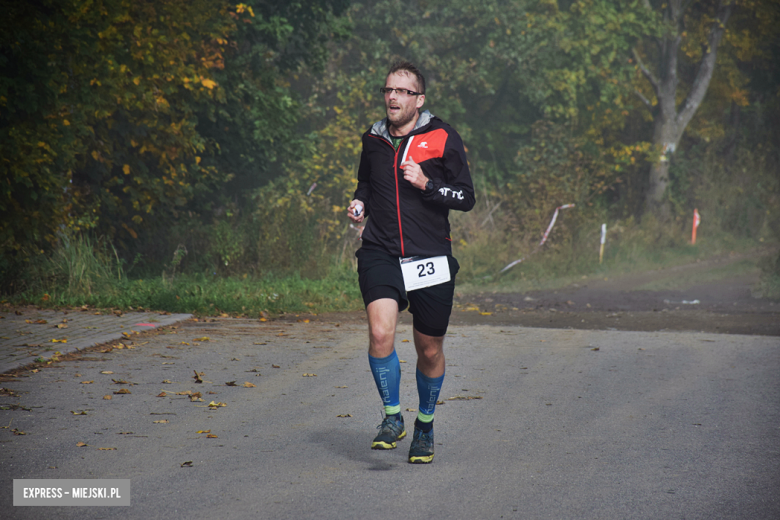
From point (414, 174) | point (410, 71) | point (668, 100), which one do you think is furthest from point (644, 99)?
point (414, 174)

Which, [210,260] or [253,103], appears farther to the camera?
[253,103]

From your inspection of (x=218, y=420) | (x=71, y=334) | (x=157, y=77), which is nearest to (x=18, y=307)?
(x=71, y=334)

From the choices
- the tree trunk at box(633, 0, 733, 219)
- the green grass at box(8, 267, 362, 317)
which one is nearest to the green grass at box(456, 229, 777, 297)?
the tree trunk at box(633, 0, 733, 219)

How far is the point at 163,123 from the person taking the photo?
14.9m

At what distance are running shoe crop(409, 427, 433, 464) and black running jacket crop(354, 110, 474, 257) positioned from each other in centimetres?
108

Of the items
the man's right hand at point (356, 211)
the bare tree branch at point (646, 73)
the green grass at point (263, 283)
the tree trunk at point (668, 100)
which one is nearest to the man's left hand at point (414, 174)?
the man's right hand at point (356, 211)

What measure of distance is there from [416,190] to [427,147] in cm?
26

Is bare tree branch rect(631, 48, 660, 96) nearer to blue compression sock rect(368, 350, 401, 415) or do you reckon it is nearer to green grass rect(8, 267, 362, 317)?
green grass rect(8, 267, 362, 317)

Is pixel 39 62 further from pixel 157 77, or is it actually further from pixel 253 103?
pixel 253 103

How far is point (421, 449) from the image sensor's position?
485cm

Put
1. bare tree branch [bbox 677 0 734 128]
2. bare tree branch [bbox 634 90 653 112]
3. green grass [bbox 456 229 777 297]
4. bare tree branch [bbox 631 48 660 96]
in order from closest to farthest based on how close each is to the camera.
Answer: green grass [bbox 456 229 777 297] → bare tree branch [bbox 677 0 734 128] → bare tree branch [bbox 631 48 660 96] → bare tree branch [bbox 634 90 653 112]

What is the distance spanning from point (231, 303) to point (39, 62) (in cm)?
460

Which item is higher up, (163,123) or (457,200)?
(163,123)

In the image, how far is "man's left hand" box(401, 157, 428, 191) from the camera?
4660mm
